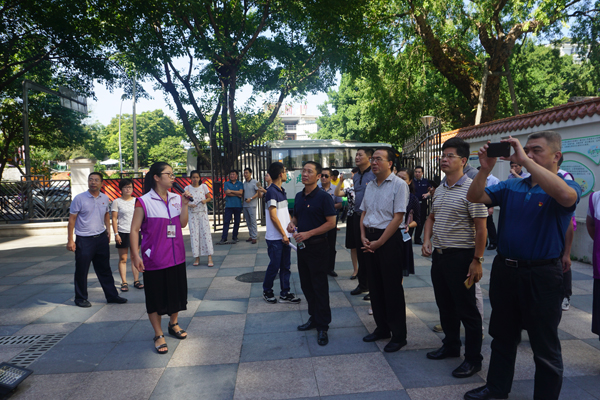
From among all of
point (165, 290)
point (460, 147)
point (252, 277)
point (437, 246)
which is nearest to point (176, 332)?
→ point (165, 290)

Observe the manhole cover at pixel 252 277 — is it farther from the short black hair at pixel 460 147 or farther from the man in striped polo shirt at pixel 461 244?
the short black hair at pixel 460 147

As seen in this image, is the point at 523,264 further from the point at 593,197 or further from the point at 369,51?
the point at 369,51

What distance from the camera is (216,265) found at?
25.4 ft

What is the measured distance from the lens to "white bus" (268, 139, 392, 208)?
1762cm

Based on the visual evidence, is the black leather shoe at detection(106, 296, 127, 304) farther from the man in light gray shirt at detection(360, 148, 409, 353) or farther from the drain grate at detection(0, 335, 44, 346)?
the man in light gray shirt at detection(360, 148, 409, 353)

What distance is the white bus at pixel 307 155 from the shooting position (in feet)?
57.8

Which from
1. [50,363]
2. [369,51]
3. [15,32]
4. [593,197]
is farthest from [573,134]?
[15,32]

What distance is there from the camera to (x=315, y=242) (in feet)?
13.4

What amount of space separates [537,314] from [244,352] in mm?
2492

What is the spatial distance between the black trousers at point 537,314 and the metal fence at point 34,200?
1400 centimetres

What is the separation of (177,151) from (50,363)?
158 ft

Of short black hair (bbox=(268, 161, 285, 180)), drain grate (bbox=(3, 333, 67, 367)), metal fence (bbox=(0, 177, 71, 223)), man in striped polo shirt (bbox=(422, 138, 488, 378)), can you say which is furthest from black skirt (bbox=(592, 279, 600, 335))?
metal fence (bbox=(0, 177, 71, 223))

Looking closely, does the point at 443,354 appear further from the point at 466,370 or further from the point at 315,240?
the point at 315,240

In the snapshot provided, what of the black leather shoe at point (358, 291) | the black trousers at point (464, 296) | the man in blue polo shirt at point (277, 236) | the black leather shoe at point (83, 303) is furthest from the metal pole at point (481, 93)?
the black leather shoe at point (83, 303)
